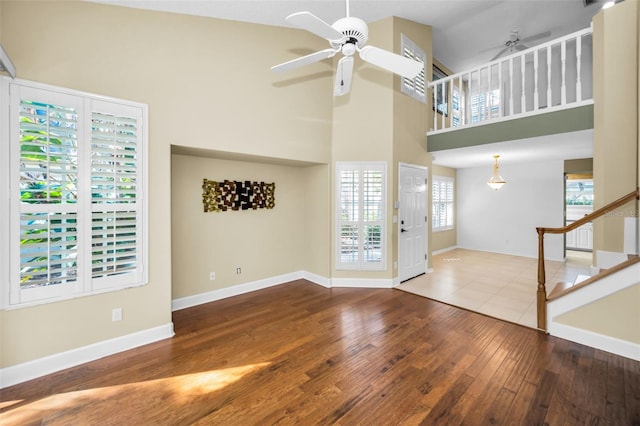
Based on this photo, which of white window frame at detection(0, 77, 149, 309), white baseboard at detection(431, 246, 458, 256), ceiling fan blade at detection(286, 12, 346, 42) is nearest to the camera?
ceiling fan blade at detection(286, 12, 346, 42)

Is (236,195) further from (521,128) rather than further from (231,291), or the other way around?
(521,128)

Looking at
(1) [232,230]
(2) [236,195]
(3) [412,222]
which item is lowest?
(1) [232,230]

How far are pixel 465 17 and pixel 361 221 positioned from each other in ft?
13.4

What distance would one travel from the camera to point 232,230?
4.18m

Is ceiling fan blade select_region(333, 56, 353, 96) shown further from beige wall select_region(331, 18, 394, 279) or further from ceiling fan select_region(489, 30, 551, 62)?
ceiling fan select_region(489, 30, 551, 62)

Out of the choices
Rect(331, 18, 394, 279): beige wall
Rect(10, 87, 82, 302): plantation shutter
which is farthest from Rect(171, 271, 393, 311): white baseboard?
Rect(10, 87, 82, 302): plantation shutter

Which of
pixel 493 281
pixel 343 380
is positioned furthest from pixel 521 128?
pixel 343 380

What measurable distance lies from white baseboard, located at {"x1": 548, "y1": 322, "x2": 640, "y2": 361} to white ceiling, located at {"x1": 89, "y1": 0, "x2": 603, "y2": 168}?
8.33 ft

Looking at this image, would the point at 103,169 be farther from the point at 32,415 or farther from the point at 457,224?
the point at 457,224

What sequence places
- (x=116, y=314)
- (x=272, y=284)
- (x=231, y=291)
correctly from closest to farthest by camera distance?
(x=116, y=314) → (x=231, y=291) → (x=272, y=284)

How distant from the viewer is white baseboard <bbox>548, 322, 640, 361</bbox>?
2.44 meters

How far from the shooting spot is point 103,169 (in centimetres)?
254

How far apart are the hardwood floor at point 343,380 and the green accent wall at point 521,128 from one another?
2681mm

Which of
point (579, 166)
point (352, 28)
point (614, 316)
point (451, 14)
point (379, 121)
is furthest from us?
point (579, 166)
